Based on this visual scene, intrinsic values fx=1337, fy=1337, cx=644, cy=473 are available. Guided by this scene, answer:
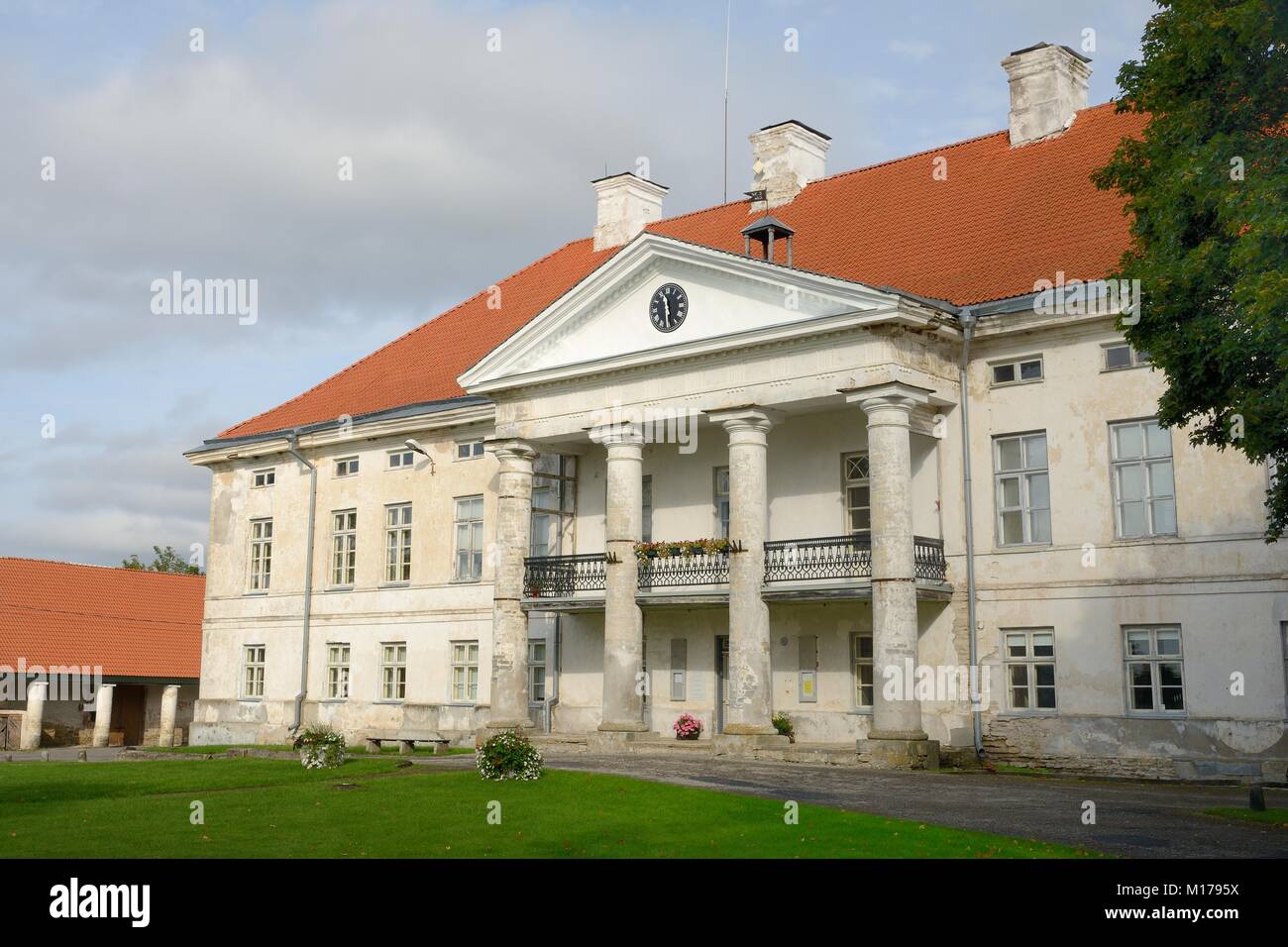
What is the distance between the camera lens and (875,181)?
1164 inches

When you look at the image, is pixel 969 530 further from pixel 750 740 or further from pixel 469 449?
pixel 469 449

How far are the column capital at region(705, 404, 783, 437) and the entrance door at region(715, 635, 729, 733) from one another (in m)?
4.80

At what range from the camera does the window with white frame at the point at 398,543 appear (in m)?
32.4

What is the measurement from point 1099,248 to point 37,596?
34.9 metres

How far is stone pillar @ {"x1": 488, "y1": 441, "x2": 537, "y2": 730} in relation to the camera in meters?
27.0

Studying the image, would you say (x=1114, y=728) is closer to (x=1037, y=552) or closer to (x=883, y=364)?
(x=1037, y=552)

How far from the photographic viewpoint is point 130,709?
1703 inches

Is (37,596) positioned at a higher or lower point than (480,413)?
lower

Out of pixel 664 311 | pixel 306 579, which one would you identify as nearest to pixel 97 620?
pixel 306 579

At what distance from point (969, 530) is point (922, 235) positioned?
648 centimetres

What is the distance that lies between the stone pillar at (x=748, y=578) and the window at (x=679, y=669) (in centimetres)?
317

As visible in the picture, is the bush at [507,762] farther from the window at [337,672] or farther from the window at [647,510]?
the window at [337,672]
